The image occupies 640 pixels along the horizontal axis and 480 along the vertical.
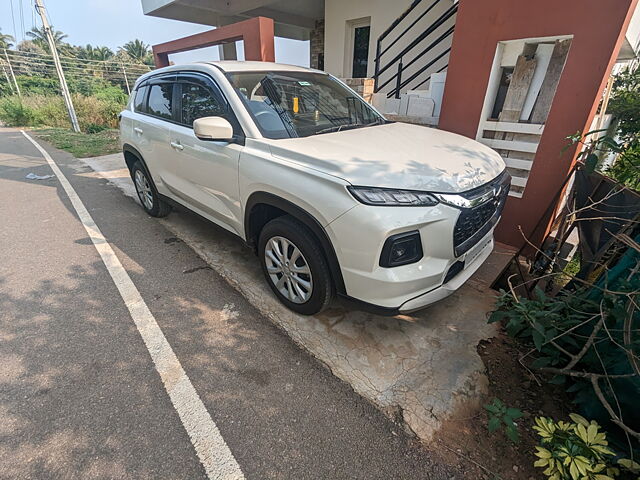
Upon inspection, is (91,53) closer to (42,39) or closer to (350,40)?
(42,39)

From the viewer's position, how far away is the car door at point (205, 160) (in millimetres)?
2836

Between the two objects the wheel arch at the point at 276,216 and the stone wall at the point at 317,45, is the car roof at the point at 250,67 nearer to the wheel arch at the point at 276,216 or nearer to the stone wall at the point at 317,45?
the wheel arch at the point at 276,216

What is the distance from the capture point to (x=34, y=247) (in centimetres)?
393

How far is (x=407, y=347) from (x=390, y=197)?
1.21 m

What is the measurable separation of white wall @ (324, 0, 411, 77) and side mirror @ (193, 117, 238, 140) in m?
8.18

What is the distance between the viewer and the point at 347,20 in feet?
32.1

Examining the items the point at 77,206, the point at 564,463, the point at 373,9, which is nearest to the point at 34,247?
the point at 77,206

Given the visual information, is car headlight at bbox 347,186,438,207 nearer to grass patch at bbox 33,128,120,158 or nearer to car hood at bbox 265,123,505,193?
car hood at bbox 265,123,505,193

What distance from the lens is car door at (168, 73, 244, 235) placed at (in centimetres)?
284

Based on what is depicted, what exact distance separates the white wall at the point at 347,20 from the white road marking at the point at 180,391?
901cm

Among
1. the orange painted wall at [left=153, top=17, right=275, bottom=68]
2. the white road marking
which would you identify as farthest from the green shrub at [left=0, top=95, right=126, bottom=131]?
the white road marking

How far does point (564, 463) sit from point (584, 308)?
3.31 ft

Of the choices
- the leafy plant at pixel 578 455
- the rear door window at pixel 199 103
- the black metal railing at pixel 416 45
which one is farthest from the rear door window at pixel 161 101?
the black metal railing at pixel 416 45

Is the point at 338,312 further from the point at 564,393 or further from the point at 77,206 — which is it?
the point at 77,206
